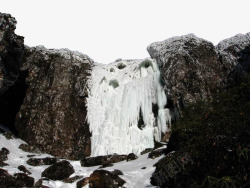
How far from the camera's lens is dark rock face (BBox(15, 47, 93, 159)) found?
75.6ft

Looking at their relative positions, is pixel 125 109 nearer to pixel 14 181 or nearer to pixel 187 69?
pixel 187 69

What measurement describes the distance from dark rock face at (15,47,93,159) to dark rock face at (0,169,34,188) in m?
10.1

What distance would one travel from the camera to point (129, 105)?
78.4 feet

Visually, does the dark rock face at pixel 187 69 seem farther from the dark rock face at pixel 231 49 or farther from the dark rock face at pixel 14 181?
the dark rock face at pixel 14 181

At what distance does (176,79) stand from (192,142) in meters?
12.9

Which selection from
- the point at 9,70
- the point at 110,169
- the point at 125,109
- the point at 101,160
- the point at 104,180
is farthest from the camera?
the point at 125,109

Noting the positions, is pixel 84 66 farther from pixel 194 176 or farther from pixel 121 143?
pixel 194 176

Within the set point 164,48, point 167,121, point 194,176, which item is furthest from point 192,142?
point 164,48

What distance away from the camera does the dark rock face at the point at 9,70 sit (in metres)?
21.2

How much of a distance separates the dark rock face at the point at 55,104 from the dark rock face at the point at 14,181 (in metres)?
10.1

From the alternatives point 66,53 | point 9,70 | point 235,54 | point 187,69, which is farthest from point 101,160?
point 235,54

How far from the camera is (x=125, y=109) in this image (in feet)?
78.2

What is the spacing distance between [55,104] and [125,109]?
735cm

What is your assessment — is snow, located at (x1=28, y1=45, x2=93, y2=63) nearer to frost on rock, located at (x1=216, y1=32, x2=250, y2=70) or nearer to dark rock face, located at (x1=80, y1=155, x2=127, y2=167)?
dark rock face, located at (x1=80, y1=155, x2=127, y2=167)
